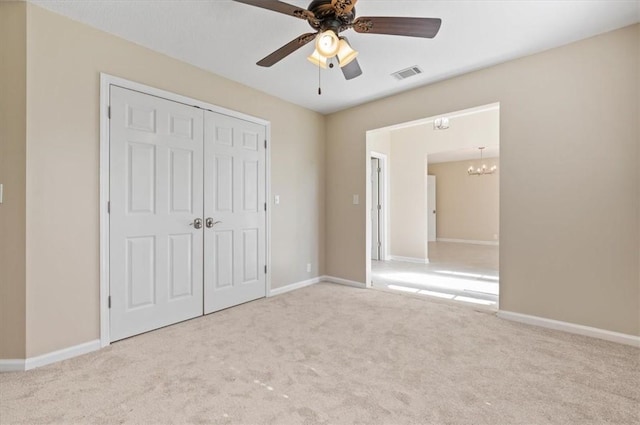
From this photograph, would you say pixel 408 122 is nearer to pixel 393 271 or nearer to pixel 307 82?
pixel 307 82

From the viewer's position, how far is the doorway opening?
4379 mm

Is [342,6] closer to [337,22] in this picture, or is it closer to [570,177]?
[337,22]

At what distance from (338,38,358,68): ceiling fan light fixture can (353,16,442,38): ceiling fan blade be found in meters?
0.18

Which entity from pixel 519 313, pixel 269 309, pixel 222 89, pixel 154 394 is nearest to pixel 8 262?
pixel 154 394

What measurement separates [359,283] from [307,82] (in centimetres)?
275

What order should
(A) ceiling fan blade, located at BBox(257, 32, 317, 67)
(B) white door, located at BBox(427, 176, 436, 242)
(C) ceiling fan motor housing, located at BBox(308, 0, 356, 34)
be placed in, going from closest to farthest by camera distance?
(C) ceiling fan motor housing, located at BBox(308, 0, 356, 34) < (A) ceiling fan blade, located at BBox(257, 32, 317, 67) < (B) white door, located at BBox(427, 176, 436, 242)

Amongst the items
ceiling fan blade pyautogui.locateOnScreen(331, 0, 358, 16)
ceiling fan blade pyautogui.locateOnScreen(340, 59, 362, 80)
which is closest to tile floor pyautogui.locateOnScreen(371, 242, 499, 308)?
ceiling fan blade pyautogui.locateOnScreen(340, 59, 362, 80)

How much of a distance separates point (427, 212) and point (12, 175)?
697 centimetres

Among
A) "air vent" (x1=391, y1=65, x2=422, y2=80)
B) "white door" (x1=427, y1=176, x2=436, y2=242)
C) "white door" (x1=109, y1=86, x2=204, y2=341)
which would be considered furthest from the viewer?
"white door" (x1=427, y1=176, x2=436, y2=242)

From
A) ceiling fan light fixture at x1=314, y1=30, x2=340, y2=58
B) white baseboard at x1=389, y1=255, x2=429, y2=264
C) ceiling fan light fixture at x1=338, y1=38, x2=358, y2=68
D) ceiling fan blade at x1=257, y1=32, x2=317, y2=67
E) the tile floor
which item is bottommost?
the tile floor

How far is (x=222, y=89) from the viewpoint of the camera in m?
3.37

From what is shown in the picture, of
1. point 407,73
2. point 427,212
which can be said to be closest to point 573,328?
point 407,73

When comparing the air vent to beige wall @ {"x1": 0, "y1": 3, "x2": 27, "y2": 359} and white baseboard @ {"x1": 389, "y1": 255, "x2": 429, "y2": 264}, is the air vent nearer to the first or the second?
beige wall @ {"x1": 0, "y1": 3, "x2": 27, "y2": 359}

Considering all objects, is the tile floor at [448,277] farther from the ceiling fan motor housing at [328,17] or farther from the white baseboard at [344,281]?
the ceiling fan motor housing at [328,17]
